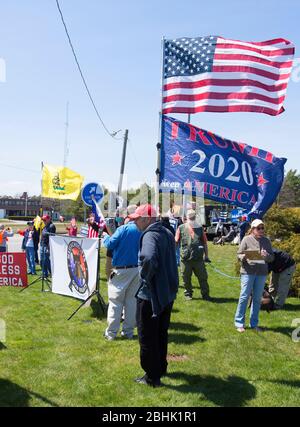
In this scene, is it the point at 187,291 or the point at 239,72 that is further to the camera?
the point at 187,291

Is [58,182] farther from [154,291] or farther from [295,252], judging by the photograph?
[154,291]

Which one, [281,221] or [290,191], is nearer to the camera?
[281,221]

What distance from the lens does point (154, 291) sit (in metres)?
4.91

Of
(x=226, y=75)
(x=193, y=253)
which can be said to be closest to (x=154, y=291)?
(x=226, y=75)

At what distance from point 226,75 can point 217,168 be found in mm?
1665

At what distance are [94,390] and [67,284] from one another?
12.7 feet

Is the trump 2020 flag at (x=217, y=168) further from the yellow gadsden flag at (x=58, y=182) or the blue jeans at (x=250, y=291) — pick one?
the yellow gadsden flag at (x=58, y=182)

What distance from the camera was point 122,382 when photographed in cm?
515

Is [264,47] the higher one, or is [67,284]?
[264,47]

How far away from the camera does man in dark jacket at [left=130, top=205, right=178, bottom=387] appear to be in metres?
4.87

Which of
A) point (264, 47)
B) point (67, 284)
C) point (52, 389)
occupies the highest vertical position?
point (264, 47)

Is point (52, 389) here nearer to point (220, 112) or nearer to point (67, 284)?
point (67, 284)
